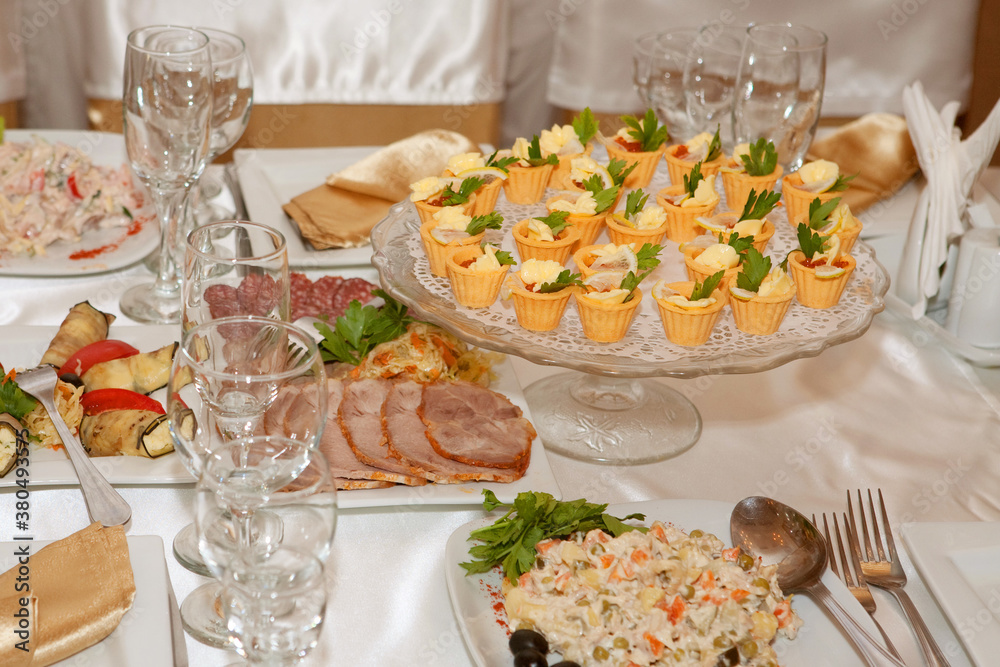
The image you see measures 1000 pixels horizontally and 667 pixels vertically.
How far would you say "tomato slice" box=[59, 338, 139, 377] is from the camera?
1.63 meters

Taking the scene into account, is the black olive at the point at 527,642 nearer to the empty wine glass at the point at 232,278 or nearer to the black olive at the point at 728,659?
the black olive at the point at 728,659

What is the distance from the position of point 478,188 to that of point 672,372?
2.09ft

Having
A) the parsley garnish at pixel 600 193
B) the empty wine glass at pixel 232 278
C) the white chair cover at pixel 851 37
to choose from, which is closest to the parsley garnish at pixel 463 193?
the parsley garnish at pixel 600 193

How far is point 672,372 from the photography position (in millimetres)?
1427

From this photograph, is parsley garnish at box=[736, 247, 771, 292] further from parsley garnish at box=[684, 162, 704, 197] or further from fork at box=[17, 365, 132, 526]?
fork at box=[17, 365, 132, 526]

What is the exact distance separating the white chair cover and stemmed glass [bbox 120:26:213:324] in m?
1.92

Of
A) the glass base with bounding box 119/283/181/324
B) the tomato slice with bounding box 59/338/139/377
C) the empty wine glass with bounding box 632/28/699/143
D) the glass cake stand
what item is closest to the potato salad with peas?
the glass cake stand

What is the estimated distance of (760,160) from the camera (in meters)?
1.96

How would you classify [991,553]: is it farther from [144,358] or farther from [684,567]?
[144,358]

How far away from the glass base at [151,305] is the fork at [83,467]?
0.43m

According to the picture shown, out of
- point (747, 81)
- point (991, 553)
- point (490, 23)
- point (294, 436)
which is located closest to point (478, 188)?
point (747, 81)

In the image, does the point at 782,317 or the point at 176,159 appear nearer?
the point at 782,317

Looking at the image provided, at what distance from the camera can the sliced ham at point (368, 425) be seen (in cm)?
145

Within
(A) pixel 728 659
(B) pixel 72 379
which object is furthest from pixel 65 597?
(A) pixel 728 659
